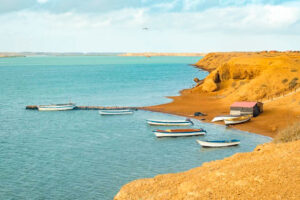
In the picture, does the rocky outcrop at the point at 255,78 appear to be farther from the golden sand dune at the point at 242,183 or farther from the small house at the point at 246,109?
the golden sand dune at the point at 242,183

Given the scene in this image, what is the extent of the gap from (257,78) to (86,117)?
37.2m

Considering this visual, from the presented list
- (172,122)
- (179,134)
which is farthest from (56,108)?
(179,134)

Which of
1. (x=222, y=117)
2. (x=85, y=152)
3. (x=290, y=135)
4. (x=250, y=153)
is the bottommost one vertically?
(x=85, y=152)

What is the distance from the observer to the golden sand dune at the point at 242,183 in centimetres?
2219

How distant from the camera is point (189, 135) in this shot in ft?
182

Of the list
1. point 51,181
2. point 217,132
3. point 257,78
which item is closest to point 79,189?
point 51,181

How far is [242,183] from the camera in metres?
23.3

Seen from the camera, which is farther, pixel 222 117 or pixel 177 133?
pixel 222 117

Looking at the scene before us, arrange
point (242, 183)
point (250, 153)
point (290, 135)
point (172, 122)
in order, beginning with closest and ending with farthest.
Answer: point (242, 183) → point (250, 153) → point (290, 135) → point (172, 122)

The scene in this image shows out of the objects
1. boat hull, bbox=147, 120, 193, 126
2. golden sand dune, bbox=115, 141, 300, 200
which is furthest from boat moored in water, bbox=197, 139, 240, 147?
golden sand dune, bbox=115, 141, 300, 200

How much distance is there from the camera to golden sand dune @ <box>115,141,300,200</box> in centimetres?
2219

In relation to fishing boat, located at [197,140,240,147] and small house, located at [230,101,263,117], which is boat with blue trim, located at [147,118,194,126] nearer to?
small house, located at [230,101,263,117]

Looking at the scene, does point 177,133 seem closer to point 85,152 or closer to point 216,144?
point 216,144

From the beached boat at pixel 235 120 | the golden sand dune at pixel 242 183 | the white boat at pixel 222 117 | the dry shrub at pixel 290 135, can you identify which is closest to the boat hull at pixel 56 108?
the white boat at pixel 222 117
